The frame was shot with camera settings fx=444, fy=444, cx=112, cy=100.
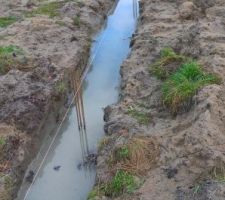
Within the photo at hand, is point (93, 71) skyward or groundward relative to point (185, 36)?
groundward

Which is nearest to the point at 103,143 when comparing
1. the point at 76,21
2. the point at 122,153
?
the point at 122,153

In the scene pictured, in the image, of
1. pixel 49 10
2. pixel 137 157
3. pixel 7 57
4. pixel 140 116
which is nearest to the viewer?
pixel 137 157

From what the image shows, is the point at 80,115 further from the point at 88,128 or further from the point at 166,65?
the point at 166,65

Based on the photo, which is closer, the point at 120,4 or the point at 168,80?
the point at 168,80

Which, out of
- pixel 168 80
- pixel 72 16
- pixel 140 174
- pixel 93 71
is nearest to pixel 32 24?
pixel 72 16

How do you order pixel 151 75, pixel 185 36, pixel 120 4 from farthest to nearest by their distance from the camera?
pixel 120 4 → pixel 185 36 → pixel 151 75

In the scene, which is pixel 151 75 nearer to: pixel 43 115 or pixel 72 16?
pixel 43 115

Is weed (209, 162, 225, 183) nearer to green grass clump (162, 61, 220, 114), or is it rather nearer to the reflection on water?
green grass clump (162, 61, 220, 114)
